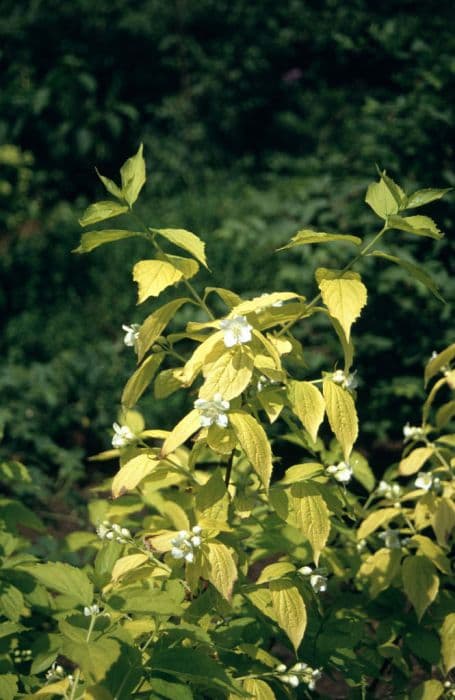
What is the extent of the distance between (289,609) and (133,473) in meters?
0.38

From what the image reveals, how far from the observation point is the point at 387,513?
2.12 metres

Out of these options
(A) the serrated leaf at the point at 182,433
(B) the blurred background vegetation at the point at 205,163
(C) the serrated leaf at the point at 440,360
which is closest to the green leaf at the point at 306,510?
(A) the serrated leaf at the point at 182,433

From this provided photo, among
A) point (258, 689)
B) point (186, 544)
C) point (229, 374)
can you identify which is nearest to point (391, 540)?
point (258, 689)

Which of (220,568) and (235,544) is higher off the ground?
(220,568)

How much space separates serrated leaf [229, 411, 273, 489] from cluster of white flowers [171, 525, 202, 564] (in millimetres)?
171

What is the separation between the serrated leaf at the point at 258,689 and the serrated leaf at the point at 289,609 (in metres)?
0.11

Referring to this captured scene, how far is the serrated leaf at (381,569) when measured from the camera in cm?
208

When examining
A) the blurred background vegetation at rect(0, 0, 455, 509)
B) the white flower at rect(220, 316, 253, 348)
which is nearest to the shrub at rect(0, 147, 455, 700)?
the white flower at rect(220, 316, 253, 348)

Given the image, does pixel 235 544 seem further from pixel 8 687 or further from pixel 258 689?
pixel 8 687

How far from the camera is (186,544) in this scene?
1.65 metres

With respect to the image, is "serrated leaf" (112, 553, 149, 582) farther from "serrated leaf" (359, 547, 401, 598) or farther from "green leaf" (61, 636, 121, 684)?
"serrated leaf" (359, 547, 401, 598)

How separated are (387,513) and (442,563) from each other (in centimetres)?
16

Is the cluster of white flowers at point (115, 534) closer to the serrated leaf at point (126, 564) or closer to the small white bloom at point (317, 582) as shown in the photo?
the serrated leaf at point (126, 564)

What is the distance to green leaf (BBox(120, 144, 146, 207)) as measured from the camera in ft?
5.63
